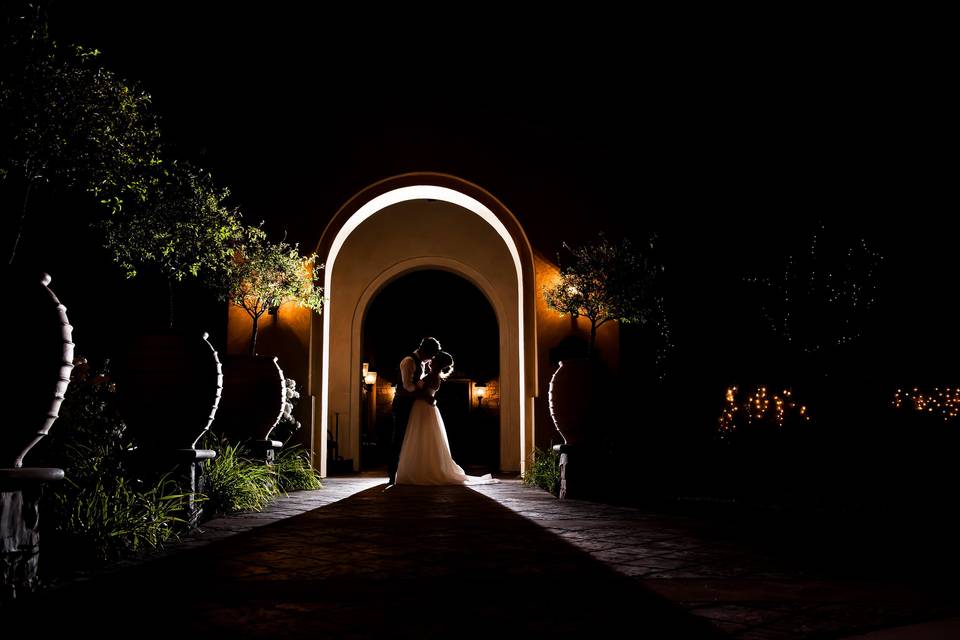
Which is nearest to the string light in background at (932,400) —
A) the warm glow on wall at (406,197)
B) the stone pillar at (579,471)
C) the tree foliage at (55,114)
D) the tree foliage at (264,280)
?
the warm glow on wall at (406,197)

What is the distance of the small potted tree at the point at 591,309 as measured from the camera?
709 centimetres

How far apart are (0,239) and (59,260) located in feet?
8.04

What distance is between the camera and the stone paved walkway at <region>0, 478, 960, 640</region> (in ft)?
7.26

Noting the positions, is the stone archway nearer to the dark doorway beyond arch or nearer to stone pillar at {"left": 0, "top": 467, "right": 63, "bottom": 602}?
the dark doorway beyond arch

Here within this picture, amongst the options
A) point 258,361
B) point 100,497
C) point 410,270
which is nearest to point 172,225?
point 258,361

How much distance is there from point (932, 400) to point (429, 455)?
28.5ft

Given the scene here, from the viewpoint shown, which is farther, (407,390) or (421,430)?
(407,390)

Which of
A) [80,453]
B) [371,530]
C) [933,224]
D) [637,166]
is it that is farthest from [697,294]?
[80,453]

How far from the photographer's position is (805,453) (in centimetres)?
749

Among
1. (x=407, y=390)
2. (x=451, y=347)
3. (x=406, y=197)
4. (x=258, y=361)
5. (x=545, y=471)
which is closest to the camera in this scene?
(x=258, y=361)

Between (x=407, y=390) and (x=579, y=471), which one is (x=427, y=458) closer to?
Answer: (x=407, y=390)

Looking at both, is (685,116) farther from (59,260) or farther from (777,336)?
(59,260)

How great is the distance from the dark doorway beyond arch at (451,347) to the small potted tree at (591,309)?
896cm

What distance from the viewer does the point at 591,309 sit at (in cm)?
804
